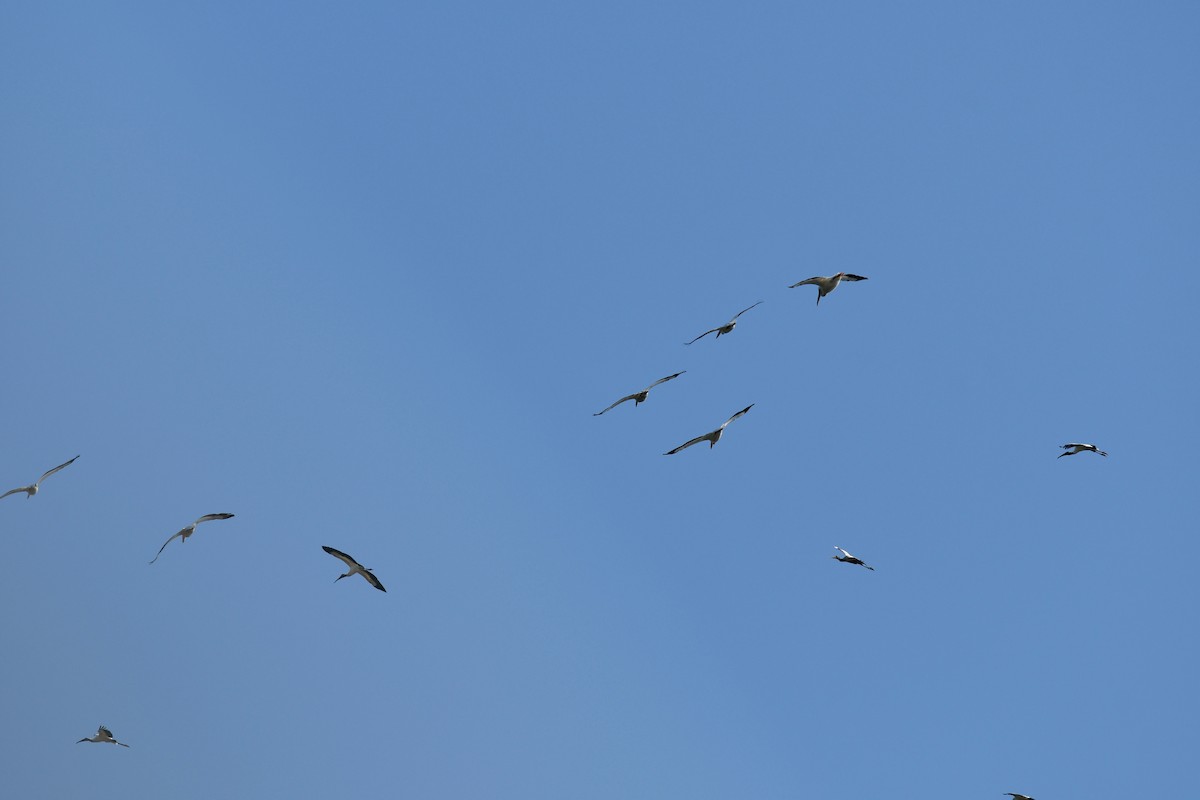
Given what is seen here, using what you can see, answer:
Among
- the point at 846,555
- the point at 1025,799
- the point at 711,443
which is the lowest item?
the point at 1025,799

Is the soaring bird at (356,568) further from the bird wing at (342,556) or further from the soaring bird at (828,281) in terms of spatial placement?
the soaring bird at (828,281)

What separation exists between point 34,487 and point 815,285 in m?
41.7

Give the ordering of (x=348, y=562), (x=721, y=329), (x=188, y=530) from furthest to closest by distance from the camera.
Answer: (x=188, y=530) → (x=348, y=562) → (x=721, y=329)

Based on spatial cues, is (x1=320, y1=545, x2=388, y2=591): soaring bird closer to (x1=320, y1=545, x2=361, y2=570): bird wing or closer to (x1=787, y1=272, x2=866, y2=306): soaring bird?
(x1=320, y1=545, x2=361, y2=570): bird wing

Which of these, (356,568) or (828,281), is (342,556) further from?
(828,281)

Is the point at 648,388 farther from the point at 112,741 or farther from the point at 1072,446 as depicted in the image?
the point at 112,741

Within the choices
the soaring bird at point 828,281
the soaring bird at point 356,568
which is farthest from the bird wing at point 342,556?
the soaring bird at point 828,281

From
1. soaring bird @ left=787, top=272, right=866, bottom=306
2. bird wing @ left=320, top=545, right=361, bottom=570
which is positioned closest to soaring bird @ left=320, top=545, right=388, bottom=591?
bird wing @ left=320, top=545, right=361, bottom=570

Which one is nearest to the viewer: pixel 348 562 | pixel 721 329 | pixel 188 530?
pixel 721 329

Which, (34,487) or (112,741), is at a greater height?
(34,487)

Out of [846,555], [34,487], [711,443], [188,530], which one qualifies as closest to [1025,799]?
[846,555]

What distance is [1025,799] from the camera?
218 feet

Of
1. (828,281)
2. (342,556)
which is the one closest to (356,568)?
(342,556)

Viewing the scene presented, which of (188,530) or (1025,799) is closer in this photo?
(1025,799)
